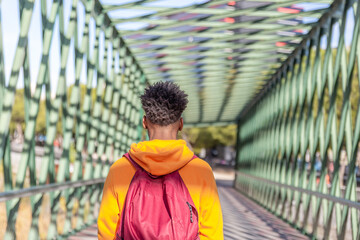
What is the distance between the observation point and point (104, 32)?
1052 cm

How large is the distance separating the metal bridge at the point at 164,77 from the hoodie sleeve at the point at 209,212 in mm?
3269

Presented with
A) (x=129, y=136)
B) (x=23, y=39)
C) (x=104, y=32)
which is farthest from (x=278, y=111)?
(x=23, y=39)

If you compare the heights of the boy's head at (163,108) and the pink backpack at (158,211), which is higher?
the boy's head at (163,108)

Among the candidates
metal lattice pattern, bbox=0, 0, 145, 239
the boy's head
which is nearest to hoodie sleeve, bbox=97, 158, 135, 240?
the boy's head

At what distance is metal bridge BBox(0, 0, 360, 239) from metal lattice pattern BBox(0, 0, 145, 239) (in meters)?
0.02

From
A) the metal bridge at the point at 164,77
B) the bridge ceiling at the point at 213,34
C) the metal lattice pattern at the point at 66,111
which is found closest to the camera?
the metal lattice pattern at the point at 66,111

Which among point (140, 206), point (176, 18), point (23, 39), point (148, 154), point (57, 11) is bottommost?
point (140, 206)

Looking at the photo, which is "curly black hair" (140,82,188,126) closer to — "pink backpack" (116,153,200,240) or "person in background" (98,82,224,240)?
"person in background" (98,82,224,240)

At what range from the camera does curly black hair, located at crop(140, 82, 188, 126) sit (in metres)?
2.11

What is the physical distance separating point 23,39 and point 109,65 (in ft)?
19.4

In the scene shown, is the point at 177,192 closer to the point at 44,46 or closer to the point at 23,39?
the point at 23,39

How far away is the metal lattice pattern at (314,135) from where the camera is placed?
296 inches

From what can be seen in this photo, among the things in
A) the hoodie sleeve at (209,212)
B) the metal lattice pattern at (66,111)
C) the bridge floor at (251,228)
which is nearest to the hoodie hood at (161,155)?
the hoodie sleeve at (209,212)

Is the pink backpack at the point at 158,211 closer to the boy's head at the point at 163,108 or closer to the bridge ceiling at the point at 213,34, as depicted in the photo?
the boy's head at the point at 163,108
